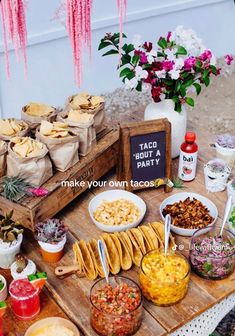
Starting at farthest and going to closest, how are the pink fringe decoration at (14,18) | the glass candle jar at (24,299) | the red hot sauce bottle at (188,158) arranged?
the red hot sauce bottle at (188,158), the glass candle jar at (24,299), the pink fringe decoration at (14,18)

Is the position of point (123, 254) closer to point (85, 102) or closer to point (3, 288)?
point (3, 288)

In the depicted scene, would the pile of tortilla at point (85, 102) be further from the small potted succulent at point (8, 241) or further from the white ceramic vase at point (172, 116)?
the small potted succulent at point (8, 241)

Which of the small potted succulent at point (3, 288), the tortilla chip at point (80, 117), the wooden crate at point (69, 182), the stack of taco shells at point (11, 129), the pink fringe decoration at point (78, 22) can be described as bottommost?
the small potted succulent at point (3, 288)

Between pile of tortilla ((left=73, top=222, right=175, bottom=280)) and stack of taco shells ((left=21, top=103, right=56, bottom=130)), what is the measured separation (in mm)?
556

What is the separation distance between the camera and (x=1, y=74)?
10.6 ft

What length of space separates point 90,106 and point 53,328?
92cm

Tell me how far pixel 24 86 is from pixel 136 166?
1.68 m

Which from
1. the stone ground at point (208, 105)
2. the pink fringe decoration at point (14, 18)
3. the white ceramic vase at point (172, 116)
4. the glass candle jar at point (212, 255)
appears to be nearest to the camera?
the pink fringe decoration at point (14, 18)

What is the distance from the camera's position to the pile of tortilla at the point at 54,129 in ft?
6.06

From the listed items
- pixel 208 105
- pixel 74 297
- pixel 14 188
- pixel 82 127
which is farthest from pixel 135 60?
pixel 208 105

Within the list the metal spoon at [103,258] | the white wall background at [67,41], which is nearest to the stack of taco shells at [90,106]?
the metal spoon at [103,258]

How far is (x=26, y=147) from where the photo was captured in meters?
1.77

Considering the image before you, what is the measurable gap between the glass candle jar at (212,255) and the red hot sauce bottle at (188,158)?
41 cm

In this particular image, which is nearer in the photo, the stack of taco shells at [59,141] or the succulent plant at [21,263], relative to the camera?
the succulent plant at [21,263]
